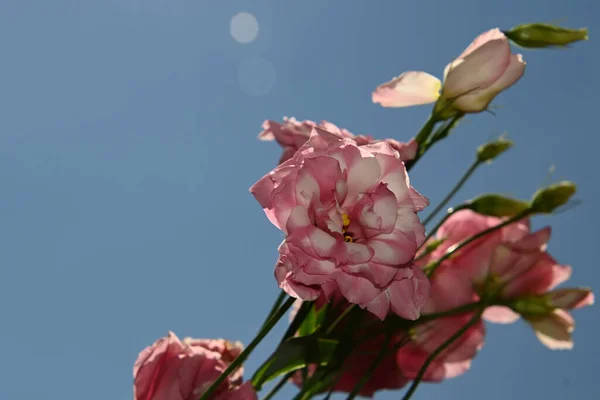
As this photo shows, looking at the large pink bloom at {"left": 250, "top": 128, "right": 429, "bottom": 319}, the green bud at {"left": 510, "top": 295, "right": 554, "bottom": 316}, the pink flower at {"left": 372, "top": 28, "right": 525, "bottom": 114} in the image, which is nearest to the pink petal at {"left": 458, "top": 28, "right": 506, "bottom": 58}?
the pink flower at {"left": 372, "top": 28, "right": 525, "bottom": 114}

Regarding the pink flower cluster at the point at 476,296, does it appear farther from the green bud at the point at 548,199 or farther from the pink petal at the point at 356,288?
the pink petal at the point at 356,288

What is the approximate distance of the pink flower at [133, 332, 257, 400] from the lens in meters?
0.41

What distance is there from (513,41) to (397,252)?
281 mm

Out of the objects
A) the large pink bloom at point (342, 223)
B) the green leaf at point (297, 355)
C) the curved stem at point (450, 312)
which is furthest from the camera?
the curved stem at point (450, 312)

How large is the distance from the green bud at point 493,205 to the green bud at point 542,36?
Result: 147 mm

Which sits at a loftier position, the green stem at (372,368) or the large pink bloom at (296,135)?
the large pink bloom at (296,135)

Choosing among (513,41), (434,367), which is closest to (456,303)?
(434,367)

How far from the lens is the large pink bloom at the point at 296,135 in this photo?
416 mm

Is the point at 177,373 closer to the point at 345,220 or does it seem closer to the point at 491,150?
the point at 345,220

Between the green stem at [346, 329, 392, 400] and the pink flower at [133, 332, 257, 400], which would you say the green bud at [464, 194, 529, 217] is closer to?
the green stem at [346, 329, 392, 400]

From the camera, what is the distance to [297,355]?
0.40 m

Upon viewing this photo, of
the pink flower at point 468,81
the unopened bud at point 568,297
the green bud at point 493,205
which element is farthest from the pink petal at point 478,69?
the unopened bud at point 568,297

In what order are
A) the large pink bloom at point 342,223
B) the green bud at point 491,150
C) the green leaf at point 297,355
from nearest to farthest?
1. the large pink bloom at point 342,223
2. the green leaf at point 297,355
3. the green bud at point 491,150

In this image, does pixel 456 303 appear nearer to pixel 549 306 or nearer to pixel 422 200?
pixel 549 306
